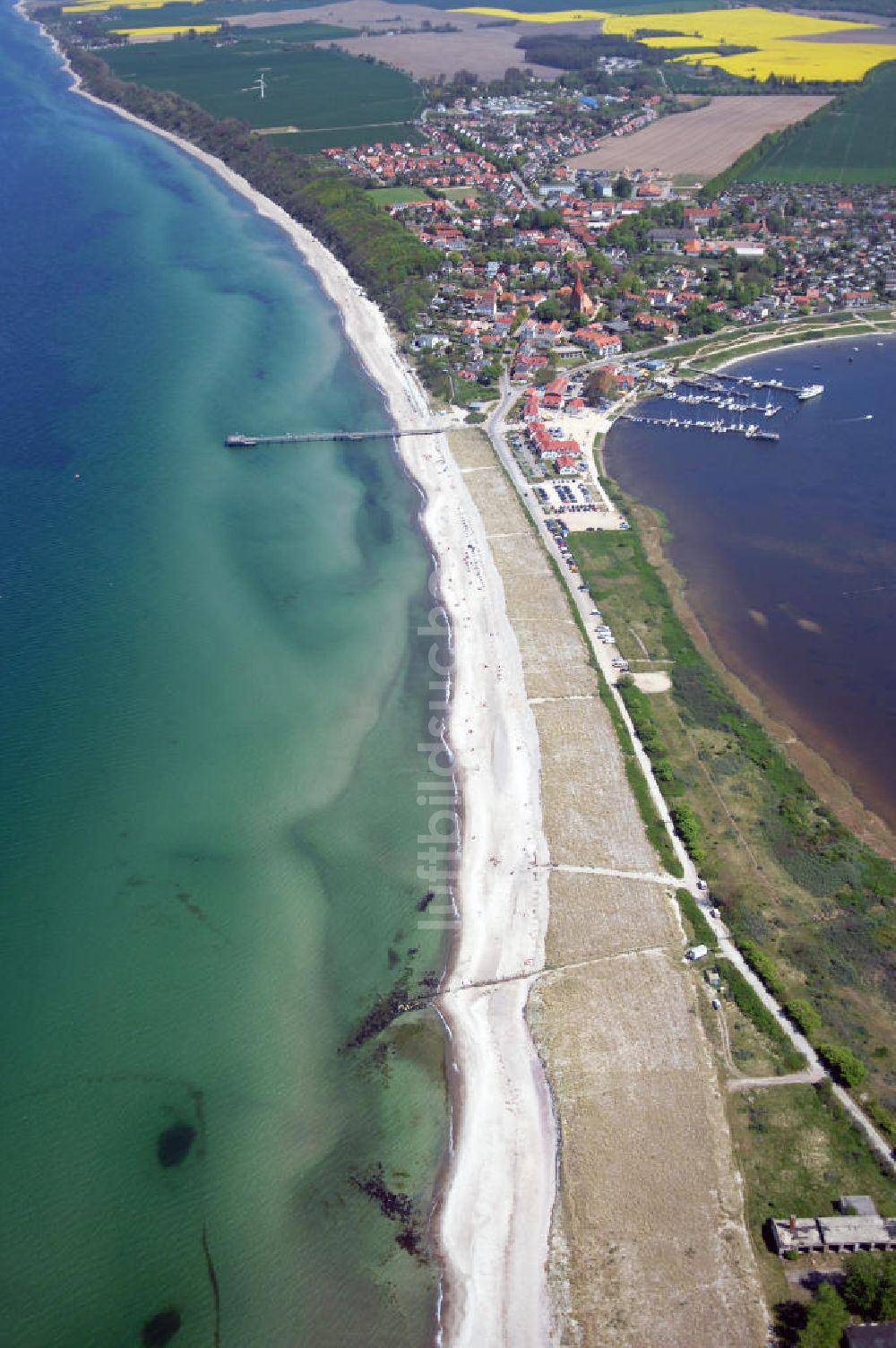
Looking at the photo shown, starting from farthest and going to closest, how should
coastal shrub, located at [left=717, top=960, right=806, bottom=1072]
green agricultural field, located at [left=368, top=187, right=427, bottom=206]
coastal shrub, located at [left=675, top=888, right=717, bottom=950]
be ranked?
green agricultural field, located at [left=368, top=187, right=427, bottom=206] < coastal shrub, located at [left=675, top=888, right=717, bottom=950] < coastal shrub, located at [left=717, top=960, right=806, bottom=1072]

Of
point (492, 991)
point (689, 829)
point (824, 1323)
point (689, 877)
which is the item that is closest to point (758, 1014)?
point (689, 877)

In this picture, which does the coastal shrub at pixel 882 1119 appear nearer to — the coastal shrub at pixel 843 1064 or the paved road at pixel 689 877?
the paved road at pixel 689 877

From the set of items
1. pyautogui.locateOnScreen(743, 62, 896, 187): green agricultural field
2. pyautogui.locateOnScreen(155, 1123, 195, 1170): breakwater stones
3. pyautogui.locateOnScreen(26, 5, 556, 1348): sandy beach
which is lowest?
pyautogui.locateOnScreen(155, 1123, 195, 1170): breakwater stones

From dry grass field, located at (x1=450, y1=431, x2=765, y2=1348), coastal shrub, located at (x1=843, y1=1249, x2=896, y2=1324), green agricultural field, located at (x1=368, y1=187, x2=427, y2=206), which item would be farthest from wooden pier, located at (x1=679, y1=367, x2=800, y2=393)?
coastal shrub, located at (x1=843, y1=1249, x2=896, y2=1324)

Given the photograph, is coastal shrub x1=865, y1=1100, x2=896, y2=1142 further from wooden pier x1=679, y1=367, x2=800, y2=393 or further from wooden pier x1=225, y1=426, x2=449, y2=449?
wooden pier x1=679, y1=367, x2=800, y2=393

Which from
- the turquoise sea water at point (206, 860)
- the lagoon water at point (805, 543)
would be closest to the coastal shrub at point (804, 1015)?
the lagoon water at point (805, 543)

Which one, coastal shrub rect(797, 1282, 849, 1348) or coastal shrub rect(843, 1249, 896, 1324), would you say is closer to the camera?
coastal shrub rect(797, 1282, 849, 1348)

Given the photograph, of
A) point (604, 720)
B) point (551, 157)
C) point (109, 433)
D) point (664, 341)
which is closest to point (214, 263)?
point (109, 433)

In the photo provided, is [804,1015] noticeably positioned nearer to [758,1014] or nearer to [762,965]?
[758,1014]
